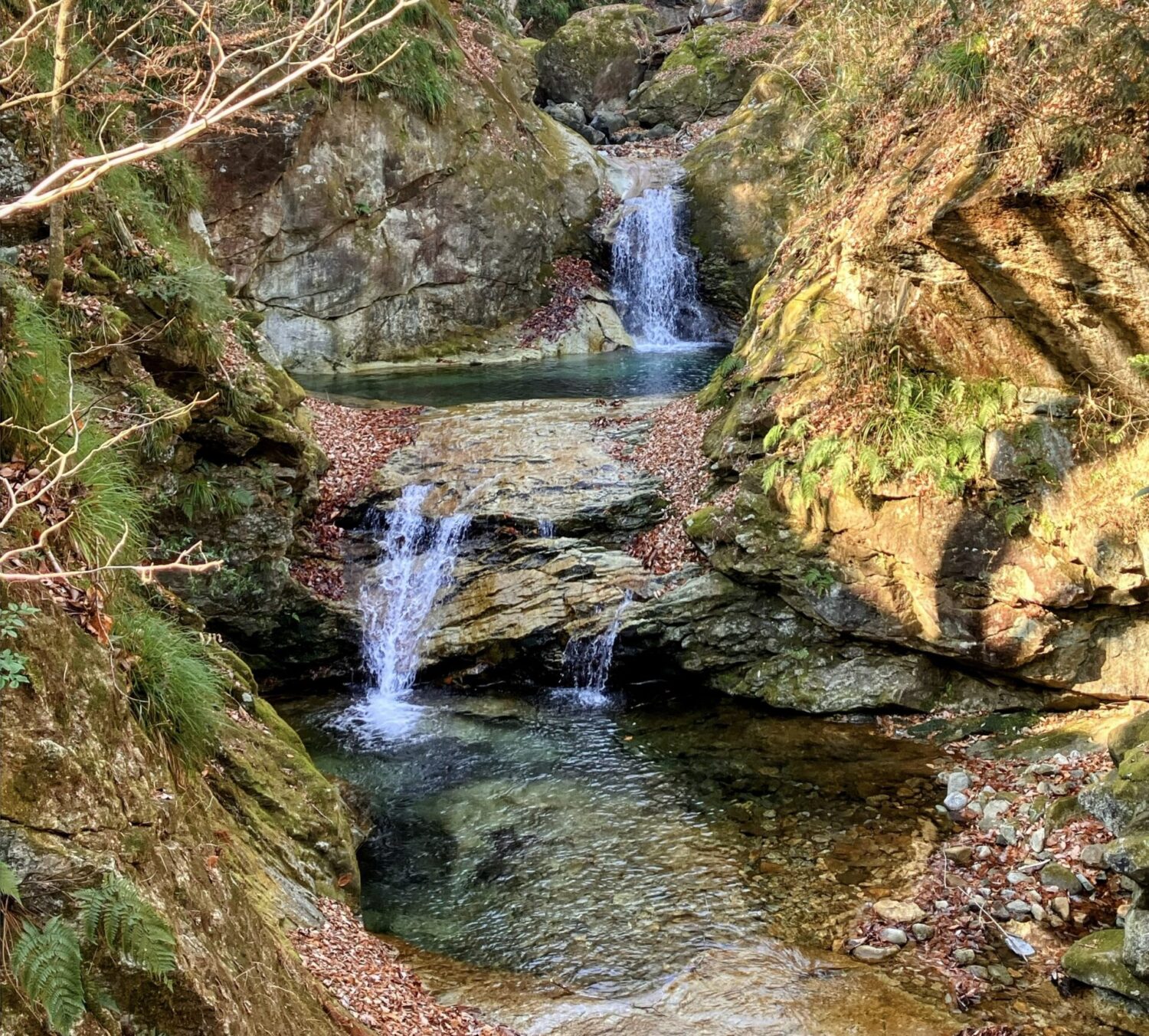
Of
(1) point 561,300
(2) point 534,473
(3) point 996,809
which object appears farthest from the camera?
(1) point 561,300

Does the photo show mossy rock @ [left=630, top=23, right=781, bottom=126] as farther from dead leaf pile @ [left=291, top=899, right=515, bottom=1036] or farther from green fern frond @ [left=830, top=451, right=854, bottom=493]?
dead leaf pile @ [left=291, top=899, right=515, bottom=1036]

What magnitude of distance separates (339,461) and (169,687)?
7321mm

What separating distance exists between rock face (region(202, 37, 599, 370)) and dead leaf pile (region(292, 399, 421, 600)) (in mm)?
4419

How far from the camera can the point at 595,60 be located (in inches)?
1008

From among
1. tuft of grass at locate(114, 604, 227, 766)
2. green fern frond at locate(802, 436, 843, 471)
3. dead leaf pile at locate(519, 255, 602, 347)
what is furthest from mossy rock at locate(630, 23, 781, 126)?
tuft of grass at locate(114, 604, 227, 766)

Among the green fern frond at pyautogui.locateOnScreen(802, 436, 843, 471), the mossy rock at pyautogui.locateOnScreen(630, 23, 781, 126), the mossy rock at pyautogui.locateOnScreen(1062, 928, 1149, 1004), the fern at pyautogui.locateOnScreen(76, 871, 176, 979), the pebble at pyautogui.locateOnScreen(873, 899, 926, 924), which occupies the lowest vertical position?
the pebble at pyautogui.locateOnScreen(873, 899, 926, 924)

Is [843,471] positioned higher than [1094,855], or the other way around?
[843,471]

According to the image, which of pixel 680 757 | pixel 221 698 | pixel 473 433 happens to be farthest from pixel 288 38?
pixel 473 433

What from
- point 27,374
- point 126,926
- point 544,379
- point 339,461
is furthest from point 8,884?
point 544,379

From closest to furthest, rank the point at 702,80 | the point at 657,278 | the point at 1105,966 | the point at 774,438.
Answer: the point at 1105,966 < the point at 774,438 < the point at 657,278 < the point at 702,80

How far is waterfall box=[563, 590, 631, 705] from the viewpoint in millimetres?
9188

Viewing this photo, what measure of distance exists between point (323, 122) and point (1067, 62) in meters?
13.7

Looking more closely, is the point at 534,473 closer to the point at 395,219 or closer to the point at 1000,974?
Answer: the point at 1000,974

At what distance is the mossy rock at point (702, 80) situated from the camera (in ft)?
77.4
